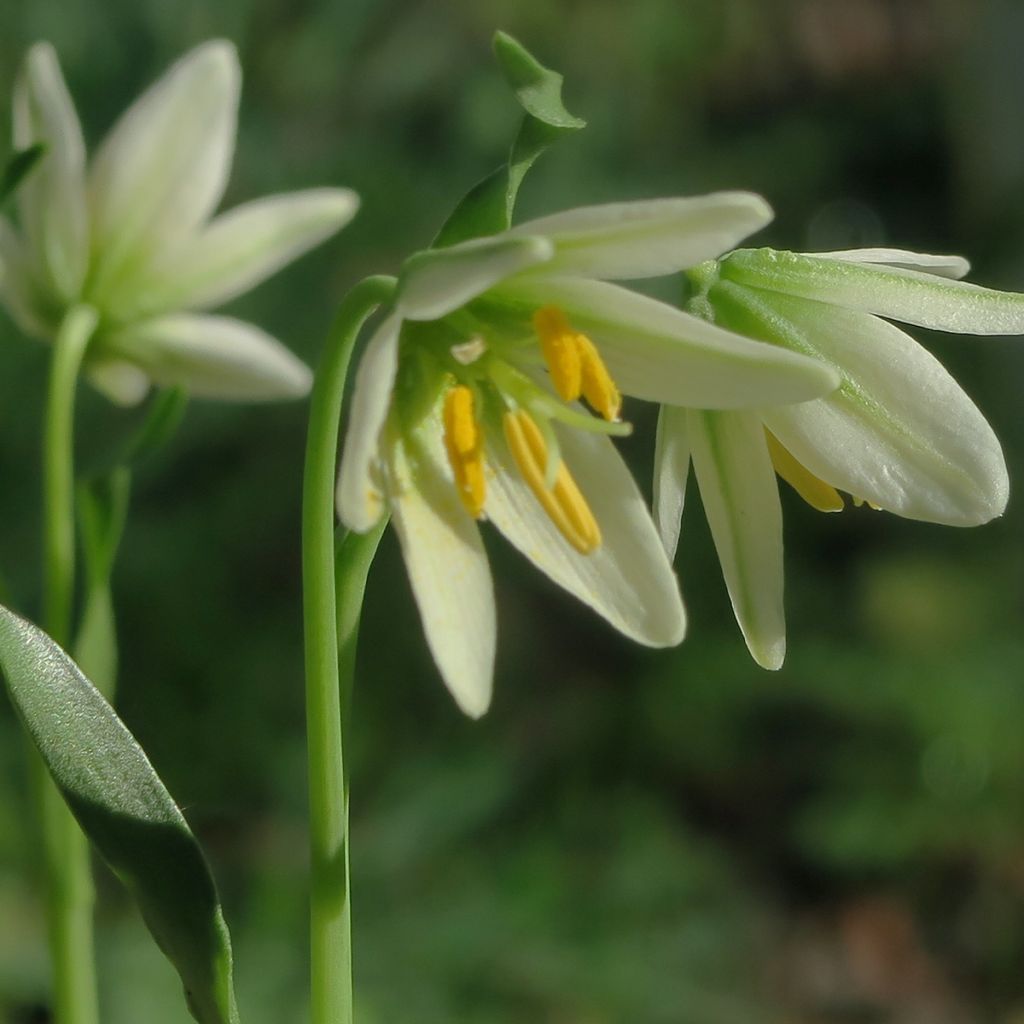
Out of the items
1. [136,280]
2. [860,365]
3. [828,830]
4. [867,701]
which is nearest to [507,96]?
[867,701]

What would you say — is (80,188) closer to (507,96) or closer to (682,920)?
(682,920)

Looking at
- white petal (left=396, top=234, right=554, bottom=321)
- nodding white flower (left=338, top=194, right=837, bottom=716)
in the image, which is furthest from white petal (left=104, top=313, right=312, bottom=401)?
white petal (left=396, top=234, right=554, bottom=321)

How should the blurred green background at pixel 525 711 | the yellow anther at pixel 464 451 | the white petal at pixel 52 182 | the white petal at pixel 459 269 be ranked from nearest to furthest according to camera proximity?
1. the white petal at pixel 459 269
2. the yellow anther at pixel 464 451
3. the white petal at pixel 52 182
4. the blurred green background at pixel 525 711

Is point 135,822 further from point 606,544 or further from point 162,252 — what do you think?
point 162,252

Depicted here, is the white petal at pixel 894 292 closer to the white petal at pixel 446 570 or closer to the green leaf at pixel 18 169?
the white petal at pixel 446 570

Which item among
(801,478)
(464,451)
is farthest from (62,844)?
(801,478)

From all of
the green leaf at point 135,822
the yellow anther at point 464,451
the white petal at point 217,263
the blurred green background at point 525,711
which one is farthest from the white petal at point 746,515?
the blurred green background at point 525,711
